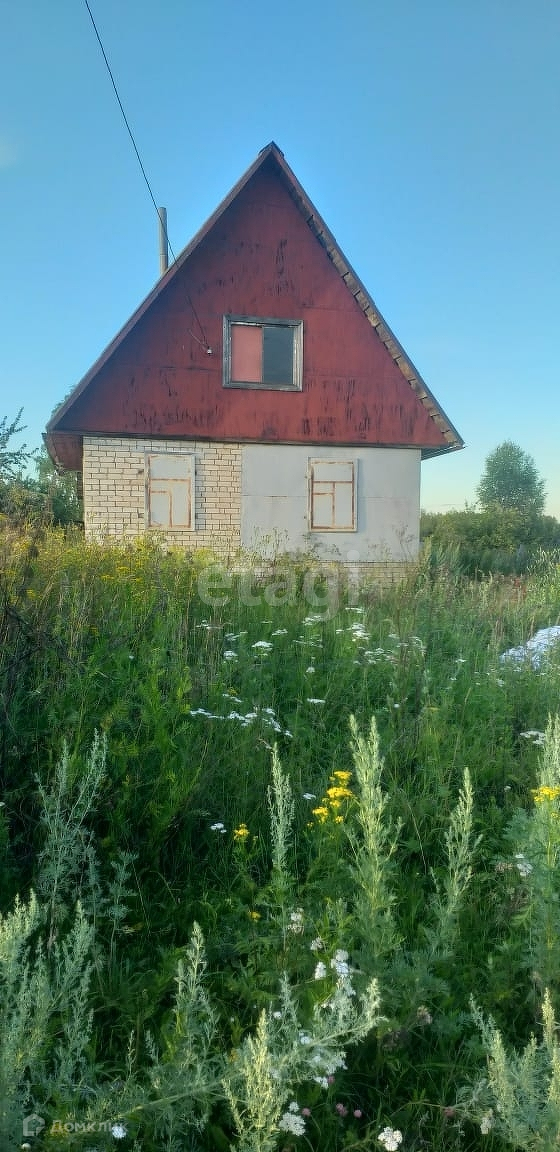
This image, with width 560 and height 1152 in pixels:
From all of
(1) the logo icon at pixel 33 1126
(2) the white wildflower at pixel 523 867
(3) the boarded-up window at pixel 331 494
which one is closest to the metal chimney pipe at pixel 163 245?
(3) the boarded-up window at pixel 331 494

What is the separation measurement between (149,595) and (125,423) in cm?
794

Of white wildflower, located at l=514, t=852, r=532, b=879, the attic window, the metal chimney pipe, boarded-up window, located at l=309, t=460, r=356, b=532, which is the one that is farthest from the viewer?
the metal chimney pipe

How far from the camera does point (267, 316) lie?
44.0ft

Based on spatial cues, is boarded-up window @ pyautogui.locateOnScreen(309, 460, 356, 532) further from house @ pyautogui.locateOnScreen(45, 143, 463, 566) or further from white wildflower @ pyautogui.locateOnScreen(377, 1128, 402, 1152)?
white wildflower @ pyautogui.locateOnScreen(377, 1128, 402, 1152)

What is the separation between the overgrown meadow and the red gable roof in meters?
8.32

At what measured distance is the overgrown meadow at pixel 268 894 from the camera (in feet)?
5.57

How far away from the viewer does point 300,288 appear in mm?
13500

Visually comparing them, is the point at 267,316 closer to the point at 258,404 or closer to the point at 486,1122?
the point at 258,404

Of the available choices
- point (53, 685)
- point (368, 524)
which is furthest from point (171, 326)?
point (53, 685)

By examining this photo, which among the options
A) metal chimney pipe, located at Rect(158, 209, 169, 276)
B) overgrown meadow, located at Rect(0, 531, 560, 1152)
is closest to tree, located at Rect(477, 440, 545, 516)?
metal chimney pipe, located at Rect(158, 209, 169, 276)

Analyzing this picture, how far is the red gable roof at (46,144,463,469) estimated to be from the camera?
12781mm

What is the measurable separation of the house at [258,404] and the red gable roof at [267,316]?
2 cm

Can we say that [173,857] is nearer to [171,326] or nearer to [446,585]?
[446,585]

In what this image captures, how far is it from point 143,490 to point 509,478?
41477 mm
